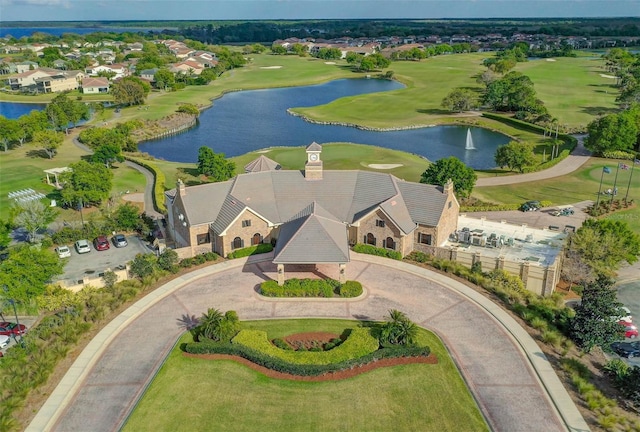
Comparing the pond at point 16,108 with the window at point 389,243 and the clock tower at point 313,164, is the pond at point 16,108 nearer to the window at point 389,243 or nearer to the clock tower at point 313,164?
the clock tower at point 313,164

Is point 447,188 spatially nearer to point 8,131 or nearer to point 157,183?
point 157,183

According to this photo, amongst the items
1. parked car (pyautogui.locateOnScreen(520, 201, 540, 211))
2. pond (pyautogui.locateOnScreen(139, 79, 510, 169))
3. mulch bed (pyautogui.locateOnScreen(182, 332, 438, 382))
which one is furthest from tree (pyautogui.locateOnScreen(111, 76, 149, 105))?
mulch bed (pyautogui.locateOnScreen(182, 332, 438, 382))

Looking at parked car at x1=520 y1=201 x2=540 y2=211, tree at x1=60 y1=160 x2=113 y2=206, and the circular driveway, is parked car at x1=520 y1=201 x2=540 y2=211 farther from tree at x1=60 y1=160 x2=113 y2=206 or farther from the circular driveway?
A: tree at x1=60 y1=160 x2=113 y2=206

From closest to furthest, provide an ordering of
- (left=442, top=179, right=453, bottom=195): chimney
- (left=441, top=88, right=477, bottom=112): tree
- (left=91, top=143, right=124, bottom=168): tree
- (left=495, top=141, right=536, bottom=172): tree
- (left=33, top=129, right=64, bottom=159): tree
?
(left=442, top=179, right=453, bottom=195): chimney < (left=91, top=143, right=124, bottom=168): tree < (left=495, top=141, right=536, bottom=172): tree < (left=33, top=129, right=64, bottom=159): tree < (left=441, top=88, right=477, bottom=112): tree

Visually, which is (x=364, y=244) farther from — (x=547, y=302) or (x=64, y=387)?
(x=64, y=387)

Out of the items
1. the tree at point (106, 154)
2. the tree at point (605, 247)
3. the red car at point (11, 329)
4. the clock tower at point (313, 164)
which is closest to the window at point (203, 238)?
the clock tower at point (313, 164)

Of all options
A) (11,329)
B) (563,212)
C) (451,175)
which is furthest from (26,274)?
(563,212)

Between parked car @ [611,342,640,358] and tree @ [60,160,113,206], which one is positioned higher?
tree @ [60,160,113,206]
